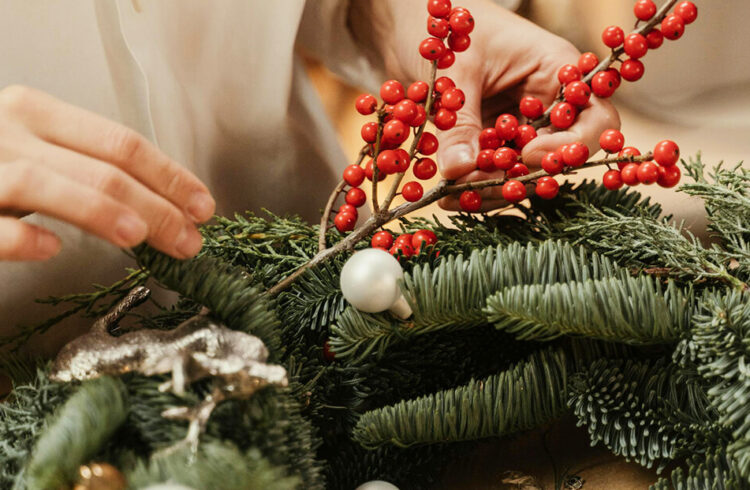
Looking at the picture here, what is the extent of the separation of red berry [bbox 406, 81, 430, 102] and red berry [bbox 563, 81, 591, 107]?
143 mm

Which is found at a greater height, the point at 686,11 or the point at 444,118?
the point at 686,11

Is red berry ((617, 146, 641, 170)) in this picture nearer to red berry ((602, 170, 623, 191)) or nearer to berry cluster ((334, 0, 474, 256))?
red berry ((602, 170, 623, 191))

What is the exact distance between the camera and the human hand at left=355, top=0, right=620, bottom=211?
0.51 metres

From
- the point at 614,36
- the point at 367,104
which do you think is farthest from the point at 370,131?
the point at 614,36

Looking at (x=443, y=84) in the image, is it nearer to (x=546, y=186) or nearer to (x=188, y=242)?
(x=546, y=186)

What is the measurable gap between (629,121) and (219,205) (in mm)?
514

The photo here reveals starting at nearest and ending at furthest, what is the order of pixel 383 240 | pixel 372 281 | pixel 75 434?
pixel 75 434 < pixel 372 281 < pixel 383 240

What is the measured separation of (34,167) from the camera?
0.99ft

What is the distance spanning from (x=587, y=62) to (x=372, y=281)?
0.30m

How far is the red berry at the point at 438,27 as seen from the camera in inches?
16.4

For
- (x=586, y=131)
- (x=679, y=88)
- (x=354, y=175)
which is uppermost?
(x=679, y=88)

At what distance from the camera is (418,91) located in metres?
0.44

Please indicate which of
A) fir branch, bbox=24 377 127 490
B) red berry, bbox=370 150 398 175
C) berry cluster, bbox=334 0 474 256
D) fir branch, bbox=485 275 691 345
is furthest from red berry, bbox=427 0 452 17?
fir branch, bbox=24 377 127 490

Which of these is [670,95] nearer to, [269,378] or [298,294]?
[298,294]
